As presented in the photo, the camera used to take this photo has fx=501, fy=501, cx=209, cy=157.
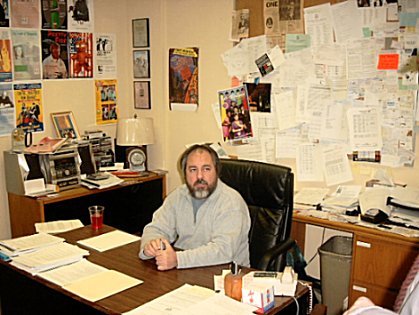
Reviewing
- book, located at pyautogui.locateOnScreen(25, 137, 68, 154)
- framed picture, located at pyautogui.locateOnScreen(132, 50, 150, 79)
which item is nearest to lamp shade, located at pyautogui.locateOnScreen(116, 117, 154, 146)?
framed picture, located at pyautogui.locateOnScreen(132, 50, 150, 79)

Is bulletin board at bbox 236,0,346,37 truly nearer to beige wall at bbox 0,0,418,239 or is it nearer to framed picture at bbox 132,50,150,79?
beige wall at bbox 0,0,418,239

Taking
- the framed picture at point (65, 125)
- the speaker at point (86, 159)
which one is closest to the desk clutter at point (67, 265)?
the speaker at point (86, 159)

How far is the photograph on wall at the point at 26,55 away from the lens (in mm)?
3693

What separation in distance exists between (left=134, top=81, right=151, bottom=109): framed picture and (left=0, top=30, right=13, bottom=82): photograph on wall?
3.87ft

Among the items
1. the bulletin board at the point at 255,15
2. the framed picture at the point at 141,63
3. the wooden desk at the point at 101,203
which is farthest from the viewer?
the framed picture at the point at 141,63

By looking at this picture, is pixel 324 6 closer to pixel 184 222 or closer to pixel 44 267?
pixel 184 222

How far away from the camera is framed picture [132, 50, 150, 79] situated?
442 cm

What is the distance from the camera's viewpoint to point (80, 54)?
4.15 meters

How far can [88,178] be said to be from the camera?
12.5ft

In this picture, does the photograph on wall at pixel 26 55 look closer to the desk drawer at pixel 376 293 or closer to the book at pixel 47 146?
the book at pixel 47 146

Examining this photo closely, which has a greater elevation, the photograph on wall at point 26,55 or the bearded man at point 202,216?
the photograph on wall at point 26,55

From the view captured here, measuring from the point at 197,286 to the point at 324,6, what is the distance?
2224 millimetres

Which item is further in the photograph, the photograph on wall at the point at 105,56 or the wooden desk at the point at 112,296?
the photograph on wall at the point at 105,56

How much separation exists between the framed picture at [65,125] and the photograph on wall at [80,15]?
70cm
